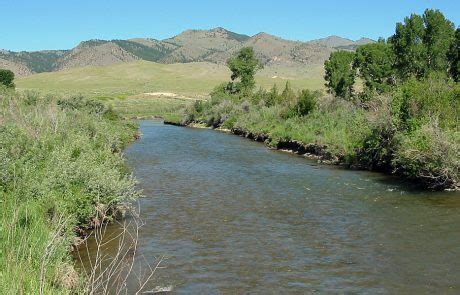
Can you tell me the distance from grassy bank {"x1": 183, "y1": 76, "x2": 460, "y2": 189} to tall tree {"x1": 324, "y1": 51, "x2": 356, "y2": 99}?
1499cm

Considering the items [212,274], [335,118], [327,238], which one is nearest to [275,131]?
[335,118]

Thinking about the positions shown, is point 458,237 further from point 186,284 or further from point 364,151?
point 364,151

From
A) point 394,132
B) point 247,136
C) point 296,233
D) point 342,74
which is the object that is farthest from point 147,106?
point 296,233

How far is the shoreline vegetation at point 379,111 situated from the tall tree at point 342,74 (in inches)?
5.0

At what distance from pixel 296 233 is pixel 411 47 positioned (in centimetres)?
4333

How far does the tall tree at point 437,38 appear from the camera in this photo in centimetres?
5556

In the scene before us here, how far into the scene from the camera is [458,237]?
17625 millimetres

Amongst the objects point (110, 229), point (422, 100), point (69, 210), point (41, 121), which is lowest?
point (110, 229)

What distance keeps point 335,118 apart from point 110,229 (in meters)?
31.9

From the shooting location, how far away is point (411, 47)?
56406 millimetres

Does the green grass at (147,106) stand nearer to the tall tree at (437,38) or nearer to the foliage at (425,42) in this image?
the foliage at (425,42)

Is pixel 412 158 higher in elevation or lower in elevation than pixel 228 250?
higher

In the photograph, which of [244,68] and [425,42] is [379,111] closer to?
[425,42]

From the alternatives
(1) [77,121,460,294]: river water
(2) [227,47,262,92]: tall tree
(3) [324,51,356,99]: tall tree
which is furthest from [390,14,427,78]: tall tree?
(2) [227,47,262,92]: tall tree
